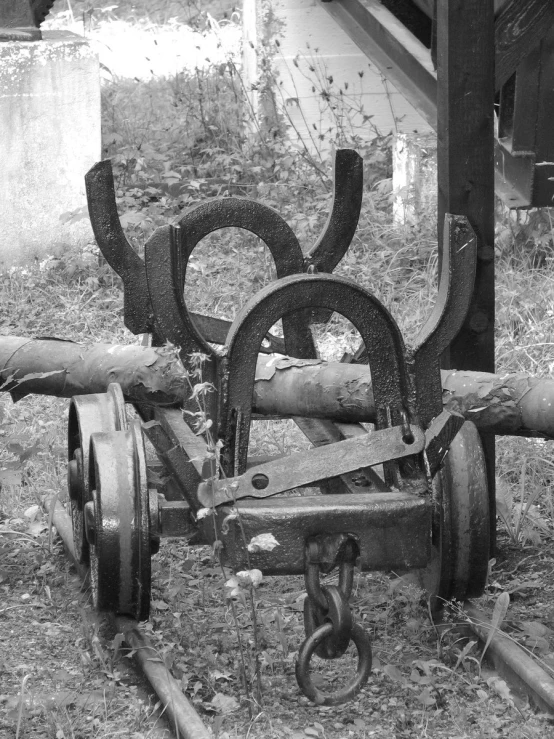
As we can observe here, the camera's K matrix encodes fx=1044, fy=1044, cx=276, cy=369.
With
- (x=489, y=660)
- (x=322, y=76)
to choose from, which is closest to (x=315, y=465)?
(x=489, y=660)

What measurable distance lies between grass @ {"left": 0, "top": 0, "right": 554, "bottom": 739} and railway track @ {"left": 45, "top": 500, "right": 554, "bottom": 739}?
0.06 meters

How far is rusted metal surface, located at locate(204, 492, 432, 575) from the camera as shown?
2.60m

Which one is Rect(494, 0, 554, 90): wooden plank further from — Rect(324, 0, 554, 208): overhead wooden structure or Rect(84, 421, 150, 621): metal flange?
Rect(84, 421, 150, 621): metal flange

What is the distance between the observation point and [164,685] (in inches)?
107

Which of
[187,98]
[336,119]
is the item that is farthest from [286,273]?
[187,98]

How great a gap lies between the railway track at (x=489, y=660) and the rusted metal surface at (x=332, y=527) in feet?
1.24

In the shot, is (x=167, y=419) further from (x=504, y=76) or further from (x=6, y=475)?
(x=504, y=76)

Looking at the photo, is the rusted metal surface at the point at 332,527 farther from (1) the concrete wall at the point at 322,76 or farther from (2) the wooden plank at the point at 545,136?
(1) the concrete wall at the point at 322,76

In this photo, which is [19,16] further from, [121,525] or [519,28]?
[121,525]

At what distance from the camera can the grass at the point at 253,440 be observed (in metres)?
2.77

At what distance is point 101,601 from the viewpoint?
9.34 ft

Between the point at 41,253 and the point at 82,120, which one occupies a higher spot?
the point at 82,120

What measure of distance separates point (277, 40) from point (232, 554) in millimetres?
6889

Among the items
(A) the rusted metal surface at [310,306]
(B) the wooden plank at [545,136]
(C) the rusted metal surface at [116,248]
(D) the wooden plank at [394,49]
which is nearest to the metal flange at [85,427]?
(C) the rusted metal surface at [116,248]
